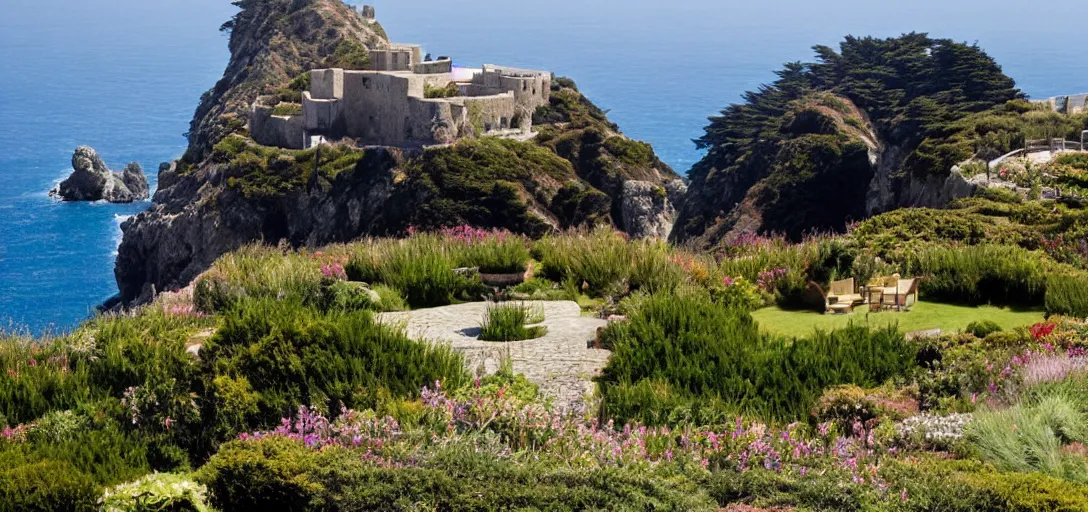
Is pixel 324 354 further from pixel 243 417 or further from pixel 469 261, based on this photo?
pixel 469 261

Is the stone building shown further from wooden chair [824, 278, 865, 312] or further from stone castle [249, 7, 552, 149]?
wooden chair [824, 278, 865, 312]

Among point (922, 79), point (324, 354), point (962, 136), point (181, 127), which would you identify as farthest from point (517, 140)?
A: point (181, 127)

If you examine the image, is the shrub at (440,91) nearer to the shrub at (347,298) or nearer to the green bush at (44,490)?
the shrub at (347,298)

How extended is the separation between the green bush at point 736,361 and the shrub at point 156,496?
3.43 meters

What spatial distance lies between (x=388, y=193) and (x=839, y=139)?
2682 cm

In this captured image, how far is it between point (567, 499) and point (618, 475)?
1.38 ft

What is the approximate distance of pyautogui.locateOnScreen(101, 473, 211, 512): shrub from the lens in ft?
28.9

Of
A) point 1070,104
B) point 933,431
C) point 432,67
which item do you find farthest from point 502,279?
point 432,67

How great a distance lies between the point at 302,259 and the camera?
16.9 metres

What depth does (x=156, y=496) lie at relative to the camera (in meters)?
8.87

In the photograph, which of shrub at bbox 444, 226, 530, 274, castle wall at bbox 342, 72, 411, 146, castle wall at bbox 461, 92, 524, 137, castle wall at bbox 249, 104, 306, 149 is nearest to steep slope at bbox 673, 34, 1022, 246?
castle wall at bbox 461, 92, 524, 137

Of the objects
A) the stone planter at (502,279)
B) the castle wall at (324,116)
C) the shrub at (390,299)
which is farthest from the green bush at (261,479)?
the castle wall at (324,116)

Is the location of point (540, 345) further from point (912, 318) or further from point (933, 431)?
point (933, 431)

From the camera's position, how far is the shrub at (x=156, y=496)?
881 centimetres
